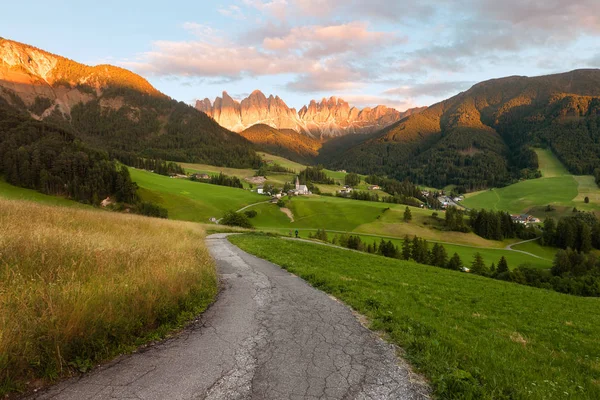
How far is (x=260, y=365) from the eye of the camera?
632cm

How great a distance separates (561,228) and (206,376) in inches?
5246

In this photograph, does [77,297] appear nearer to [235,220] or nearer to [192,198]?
[235,220]

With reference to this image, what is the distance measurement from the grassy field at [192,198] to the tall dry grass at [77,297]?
3455 inches

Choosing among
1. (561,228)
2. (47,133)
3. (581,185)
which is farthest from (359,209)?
(581,185)

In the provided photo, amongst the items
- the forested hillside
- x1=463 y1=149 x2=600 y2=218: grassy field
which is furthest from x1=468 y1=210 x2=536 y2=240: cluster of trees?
the forested hillside

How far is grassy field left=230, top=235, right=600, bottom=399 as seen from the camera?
19.9 ft

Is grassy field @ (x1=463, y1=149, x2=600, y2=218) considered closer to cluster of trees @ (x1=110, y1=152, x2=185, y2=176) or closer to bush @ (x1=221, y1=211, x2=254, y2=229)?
bush @ (x1=221, y1=211, x2=254, y2=229)

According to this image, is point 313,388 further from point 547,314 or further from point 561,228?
point 561,228

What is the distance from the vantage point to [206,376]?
5746 mm

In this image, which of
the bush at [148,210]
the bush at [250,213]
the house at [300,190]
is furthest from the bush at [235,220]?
the house at [300,190]

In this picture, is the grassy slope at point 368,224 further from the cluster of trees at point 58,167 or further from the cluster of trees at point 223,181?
the cluster of trees at point 223,181

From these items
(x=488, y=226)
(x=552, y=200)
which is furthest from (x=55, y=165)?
(x=552, y=200)

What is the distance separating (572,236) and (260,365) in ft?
427

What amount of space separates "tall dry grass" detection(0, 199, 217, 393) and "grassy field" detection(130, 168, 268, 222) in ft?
288
